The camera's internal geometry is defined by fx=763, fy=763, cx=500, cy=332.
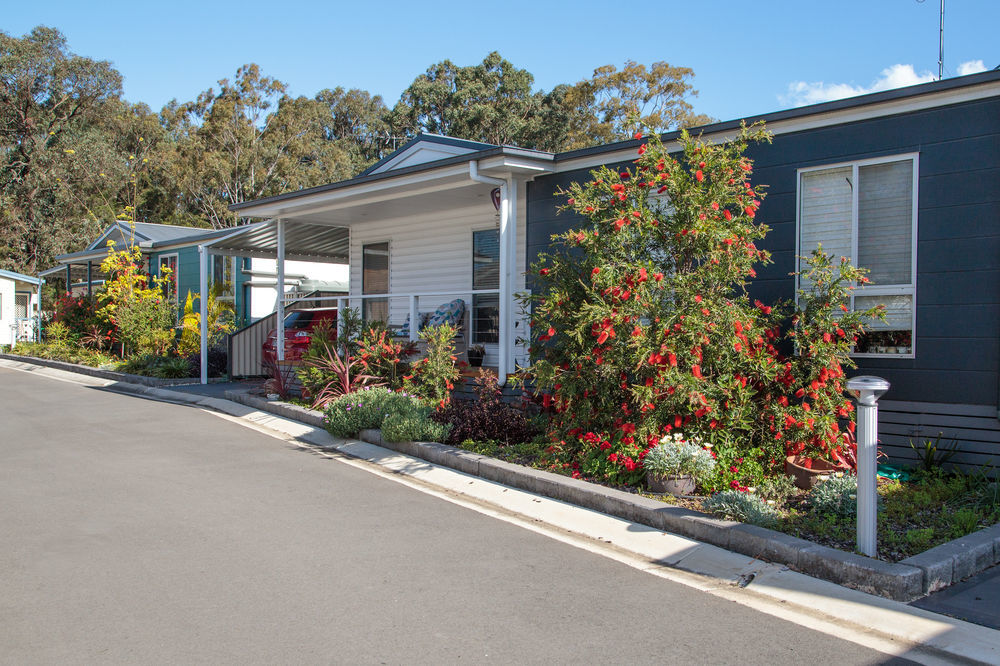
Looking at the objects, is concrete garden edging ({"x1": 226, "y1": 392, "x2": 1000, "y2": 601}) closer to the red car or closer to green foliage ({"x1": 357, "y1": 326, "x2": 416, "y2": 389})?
green foliage ({"x1": 357, "y1": 326, "x2": 416, "y2": 389})

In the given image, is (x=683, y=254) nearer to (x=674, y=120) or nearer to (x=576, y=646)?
(x=576, y=646)

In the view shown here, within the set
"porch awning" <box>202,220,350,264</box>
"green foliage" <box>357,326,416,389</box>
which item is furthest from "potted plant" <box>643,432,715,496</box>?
"porch awning" <box>202,220,350,264</box>

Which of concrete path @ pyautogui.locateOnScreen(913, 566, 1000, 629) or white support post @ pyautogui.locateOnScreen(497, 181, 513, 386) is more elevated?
white support post @ pyautogui.locateOnScreen(497, 181, 513, 386)

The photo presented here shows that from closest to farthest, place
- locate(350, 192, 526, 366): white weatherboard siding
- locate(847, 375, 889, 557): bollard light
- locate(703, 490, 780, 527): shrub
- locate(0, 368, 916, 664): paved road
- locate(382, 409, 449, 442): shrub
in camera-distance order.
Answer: locate(0, 368, 916, 664): paved road
locate(847, 375, 889, 557): bollard light
locate(703, 490, 780, 527): shrub
locate(382, 409, 449, 442): shrub
locate(350, 192, 526, 366): white weatherboard siding

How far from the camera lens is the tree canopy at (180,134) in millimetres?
38094

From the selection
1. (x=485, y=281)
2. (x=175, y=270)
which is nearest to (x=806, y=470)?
(x=485, y=281)

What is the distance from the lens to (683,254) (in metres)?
7.38

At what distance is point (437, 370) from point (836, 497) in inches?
229

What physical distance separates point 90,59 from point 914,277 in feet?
156

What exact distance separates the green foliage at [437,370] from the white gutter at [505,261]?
0.68 m

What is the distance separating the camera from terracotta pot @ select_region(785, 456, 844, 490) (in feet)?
22.2

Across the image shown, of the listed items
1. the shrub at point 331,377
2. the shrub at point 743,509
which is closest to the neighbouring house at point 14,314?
the shrub at point 331,377

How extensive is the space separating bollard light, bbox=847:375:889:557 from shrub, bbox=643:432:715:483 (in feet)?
4.89

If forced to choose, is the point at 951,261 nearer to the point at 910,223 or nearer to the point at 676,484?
the point at 910,223
